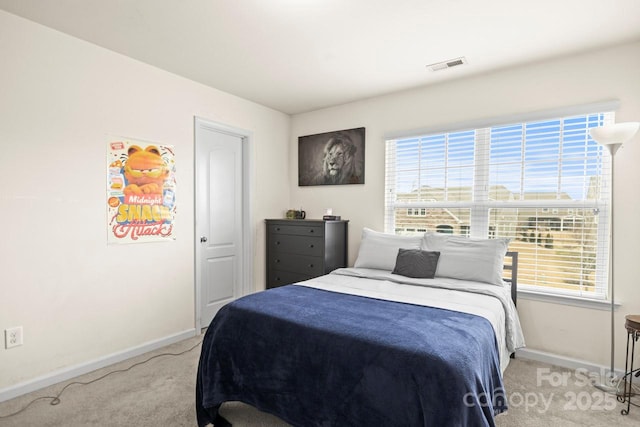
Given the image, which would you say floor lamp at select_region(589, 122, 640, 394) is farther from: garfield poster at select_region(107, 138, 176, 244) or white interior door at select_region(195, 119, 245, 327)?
garfield poster at select_region(107, 138, 176, 244)

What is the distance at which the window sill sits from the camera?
2.73 m

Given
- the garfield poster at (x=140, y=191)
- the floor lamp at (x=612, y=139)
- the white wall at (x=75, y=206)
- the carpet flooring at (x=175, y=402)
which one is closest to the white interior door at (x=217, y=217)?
the white wall at (x=75, y=206)

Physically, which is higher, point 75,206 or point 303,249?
point 75,206

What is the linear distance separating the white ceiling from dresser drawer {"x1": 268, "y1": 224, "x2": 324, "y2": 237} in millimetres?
1578

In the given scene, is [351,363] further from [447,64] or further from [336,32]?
[447,64]

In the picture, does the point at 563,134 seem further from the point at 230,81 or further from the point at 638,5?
the point at 230,81

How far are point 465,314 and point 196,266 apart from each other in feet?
8.62

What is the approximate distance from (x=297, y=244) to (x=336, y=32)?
7.50 feet

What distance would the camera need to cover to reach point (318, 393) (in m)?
1.71

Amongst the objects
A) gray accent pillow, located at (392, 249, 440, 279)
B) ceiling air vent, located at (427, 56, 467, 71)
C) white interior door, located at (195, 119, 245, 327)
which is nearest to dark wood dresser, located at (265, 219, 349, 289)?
Result: white interior door, located at (195, 119, 245, 327)

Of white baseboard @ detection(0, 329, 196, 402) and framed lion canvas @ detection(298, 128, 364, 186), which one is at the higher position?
framed lion canvas @ detection(298, 128, 364, 186)

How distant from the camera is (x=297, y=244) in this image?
4.00 metres

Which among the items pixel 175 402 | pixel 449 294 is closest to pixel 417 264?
pixel 449 294

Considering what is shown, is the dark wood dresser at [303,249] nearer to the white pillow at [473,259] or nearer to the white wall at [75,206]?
the white wall at [75,206]
